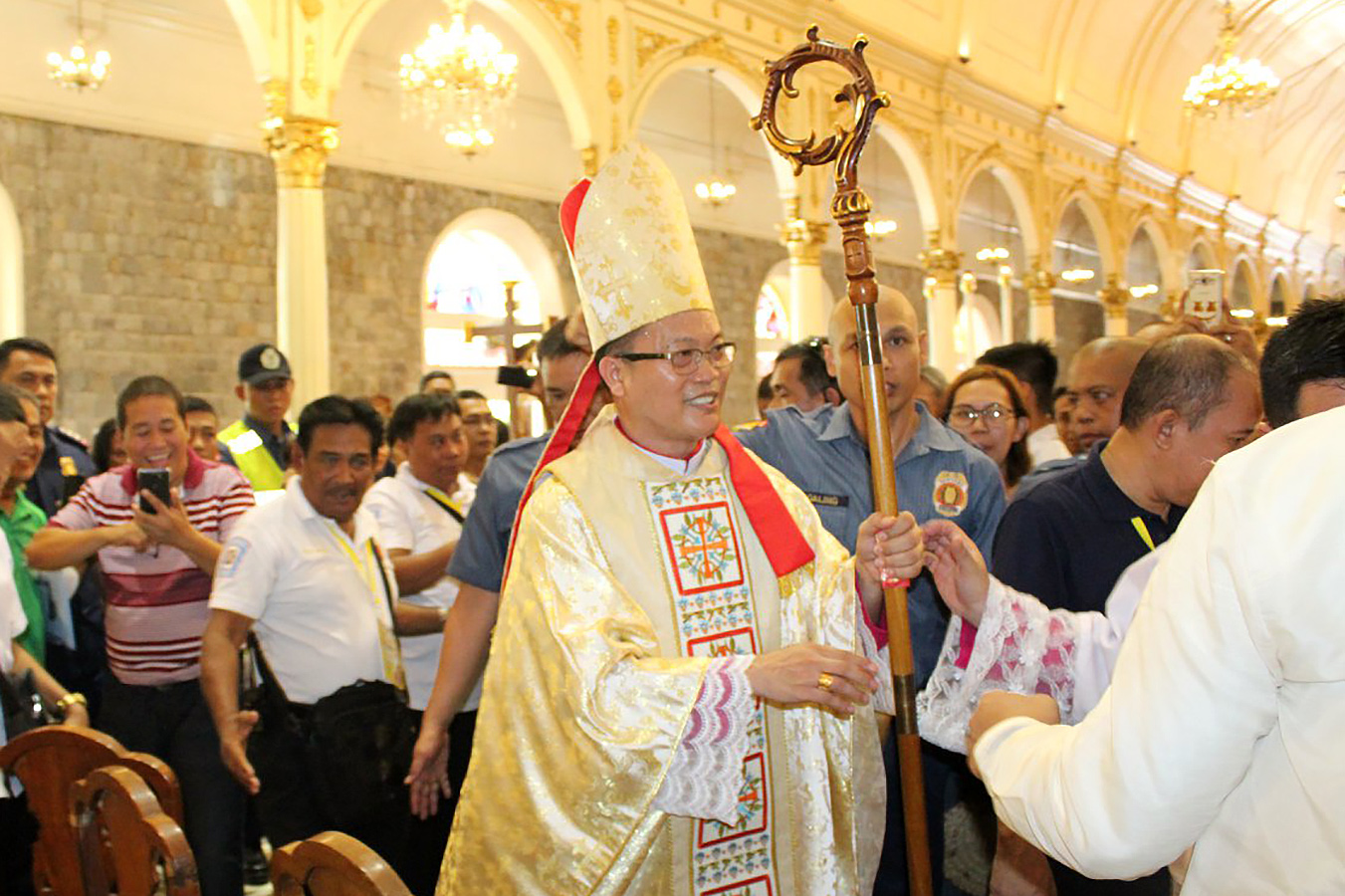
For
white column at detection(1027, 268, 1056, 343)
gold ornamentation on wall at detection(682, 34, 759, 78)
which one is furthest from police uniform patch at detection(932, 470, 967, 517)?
A: white column at detection(1027, 268, 1056, 343)

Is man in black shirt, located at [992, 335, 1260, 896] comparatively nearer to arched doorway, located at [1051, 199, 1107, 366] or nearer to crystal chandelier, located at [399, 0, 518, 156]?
crystal chandelier, located at [399, 0, 518, 156]

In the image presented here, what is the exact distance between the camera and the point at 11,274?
35.8 feet

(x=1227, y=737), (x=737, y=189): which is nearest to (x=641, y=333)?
(x=1227, y=737)

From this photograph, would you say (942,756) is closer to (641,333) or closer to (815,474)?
(815,474)

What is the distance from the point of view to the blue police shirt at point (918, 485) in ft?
10.6

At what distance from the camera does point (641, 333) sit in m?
2.38

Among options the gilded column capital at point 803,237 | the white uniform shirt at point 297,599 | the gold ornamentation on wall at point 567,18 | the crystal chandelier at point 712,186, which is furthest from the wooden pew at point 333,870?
the crystal chandelier at point 712,186

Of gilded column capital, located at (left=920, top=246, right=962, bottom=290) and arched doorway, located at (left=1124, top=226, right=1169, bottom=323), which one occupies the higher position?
arched doorway, located at (left=1124, top=226, right=1169, bottom=323)

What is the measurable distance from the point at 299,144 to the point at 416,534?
5.81 meters

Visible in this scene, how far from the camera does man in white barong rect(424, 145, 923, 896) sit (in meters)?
2.09

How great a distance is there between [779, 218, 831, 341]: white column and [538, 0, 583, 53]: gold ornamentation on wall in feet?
11.2

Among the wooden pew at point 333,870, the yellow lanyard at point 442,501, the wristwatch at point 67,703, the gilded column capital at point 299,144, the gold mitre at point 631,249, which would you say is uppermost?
the gilded column capital at point 299,144

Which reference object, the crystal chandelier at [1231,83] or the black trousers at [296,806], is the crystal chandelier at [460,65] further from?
the crystal chandelier at [1231,83]

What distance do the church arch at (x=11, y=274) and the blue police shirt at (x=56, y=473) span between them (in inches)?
265
